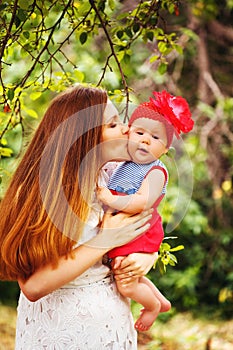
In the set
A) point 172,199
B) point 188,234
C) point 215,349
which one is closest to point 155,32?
point 172,199

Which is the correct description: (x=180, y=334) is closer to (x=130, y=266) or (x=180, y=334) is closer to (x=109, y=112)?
(x=130, y=266)

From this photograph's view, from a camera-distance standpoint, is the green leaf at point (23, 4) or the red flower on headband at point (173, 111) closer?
the red flower on headband at point (173, 111)

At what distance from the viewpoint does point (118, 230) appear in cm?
169

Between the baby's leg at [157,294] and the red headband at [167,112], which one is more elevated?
the red headband at [167,112]

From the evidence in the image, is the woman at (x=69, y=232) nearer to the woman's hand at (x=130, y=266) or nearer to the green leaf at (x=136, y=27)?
the woman's hand at (x=130, y=266)

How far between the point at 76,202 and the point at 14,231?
17cm

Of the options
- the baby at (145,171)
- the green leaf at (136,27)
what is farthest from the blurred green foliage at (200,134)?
the baby at (145,171)

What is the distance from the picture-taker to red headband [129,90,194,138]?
1729 mm

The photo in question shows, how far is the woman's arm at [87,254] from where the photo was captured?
5.48 ft

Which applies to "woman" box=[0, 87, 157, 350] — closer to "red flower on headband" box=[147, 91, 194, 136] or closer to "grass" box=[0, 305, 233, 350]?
"red flower on headband" box=[147, 91, 194, 136]

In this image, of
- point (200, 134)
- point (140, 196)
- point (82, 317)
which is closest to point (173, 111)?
point (140, 196)

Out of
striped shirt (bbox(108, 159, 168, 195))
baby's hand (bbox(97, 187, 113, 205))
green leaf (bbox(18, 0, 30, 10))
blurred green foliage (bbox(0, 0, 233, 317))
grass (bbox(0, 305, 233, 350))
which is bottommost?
grass (bbox(0, 305, 233, 350))

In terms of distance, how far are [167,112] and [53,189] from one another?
0.34 metres

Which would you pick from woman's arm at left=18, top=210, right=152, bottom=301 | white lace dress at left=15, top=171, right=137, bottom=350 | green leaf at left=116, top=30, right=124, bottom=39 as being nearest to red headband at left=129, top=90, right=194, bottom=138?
woman's arm at left=18, top=210, right=152, bottom=301
